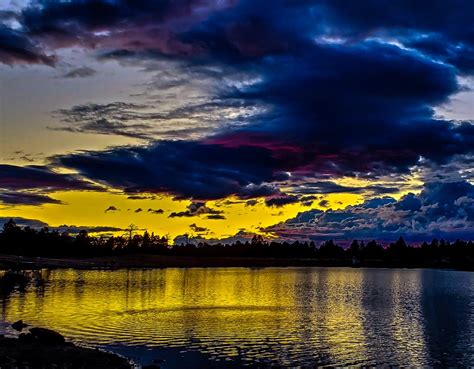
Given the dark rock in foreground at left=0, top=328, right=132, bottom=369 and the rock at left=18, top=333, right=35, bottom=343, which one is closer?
the dark rock in foreground at left=0, top=328, right=132, bottom=369

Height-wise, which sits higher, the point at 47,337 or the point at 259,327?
the point at 47,337

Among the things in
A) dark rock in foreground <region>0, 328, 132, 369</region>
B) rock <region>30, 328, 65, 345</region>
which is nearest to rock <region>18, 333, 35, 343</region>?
dark rock in foreground <region>0, 328, 132, 369</region>

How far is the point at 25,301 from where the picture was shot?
8650 cm

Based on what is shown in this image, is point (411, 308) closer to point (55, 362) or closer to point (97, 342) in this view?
point (97, 342)

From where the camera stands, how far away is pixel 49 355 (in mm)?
41219

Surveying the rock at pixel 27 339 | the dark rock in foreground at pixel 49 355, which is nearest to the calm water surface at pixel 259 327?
the dark rock in foreground at pixel 49 355

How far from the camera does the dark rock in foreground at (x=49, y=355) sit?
125 ft

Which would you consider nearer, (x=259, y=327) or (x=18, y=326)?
(x=18, y=326)

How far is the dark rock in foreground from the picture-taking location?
3825cm

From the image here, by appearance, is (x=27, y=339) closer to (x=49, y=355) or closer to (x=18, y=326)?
(x=49, y=355)

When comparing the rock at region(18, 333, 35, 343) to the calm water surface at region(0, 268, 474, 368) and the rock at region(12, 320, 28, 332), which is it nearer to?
the calm water surface at region(0, 268, 474, 368)

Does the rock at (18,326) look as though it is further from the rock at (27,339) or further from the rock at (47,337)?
the rock at (47,337)

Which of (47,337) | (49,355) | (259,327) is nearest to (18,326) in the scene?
(47,337)

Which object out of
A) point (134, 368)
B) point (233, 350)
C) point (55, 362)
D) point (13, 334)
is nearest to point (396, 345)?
point (233, 350)
